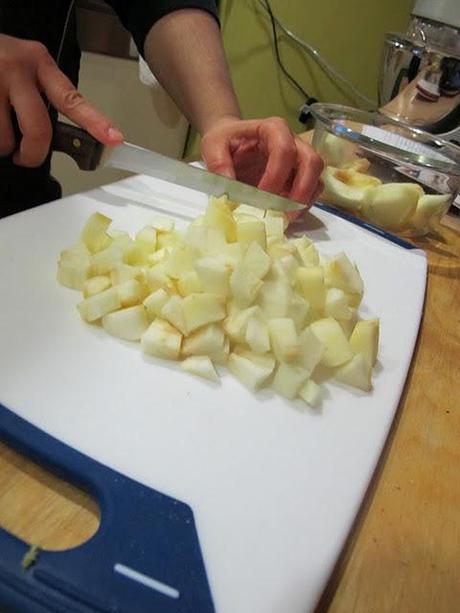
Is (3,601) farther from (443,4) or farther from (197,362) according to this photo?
(443,4)

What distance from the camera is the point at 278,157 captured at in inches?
37.0

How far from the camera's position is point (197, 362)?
2.04 ft

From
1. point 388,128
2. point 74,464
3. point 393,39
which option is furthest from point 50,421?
point 393,39

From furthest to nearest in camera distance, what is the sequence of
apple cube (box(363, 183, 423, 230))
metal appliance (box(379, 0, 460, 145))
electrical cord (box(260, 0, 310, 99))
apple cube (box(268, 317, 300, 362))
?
1. electrical cord (box(260, 0, 310, 99))
2. metal appliance (box(379, 0, 460, 145))
3. apple cube (box(363, 183, 423, 230))
4. apple cube (box(268, 317, 300, 362))

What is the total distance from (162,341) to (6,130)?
400mm

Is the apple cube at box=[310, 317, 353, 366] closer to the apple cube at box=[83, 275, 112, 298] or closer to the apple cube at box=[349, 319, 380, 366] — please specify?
the apple cube at box=[349, 319, 380, 366]

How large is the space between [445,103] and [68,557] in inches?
62.9

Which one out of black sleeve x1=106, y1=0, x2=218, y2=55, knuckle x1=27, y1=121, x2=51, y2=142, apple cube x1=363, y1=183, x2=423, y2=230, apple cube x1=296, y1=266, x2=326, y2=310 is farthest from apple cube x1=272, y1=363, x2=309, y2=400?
black sleeve x1=106, y1=0, x2=218, y2=55

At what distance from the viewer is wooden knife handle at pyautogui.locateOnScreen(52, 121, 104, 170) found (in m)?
0.83

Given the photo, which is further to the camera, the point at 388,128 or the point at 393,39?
the point at 393,39

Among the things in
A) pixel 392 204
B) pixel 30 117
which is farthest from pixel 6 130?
pixel 392 204

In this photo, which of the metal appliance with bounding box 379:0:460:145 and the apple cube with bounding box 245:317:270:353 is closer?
the apple cube with bounding box 245:317:270:353

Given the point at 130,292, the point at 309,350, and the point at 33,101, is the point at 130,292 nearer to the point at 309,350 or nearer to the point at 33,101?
the point at 309,350

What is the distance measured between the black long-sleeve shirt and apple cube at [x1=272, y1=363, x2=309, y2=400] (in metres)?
0.68
